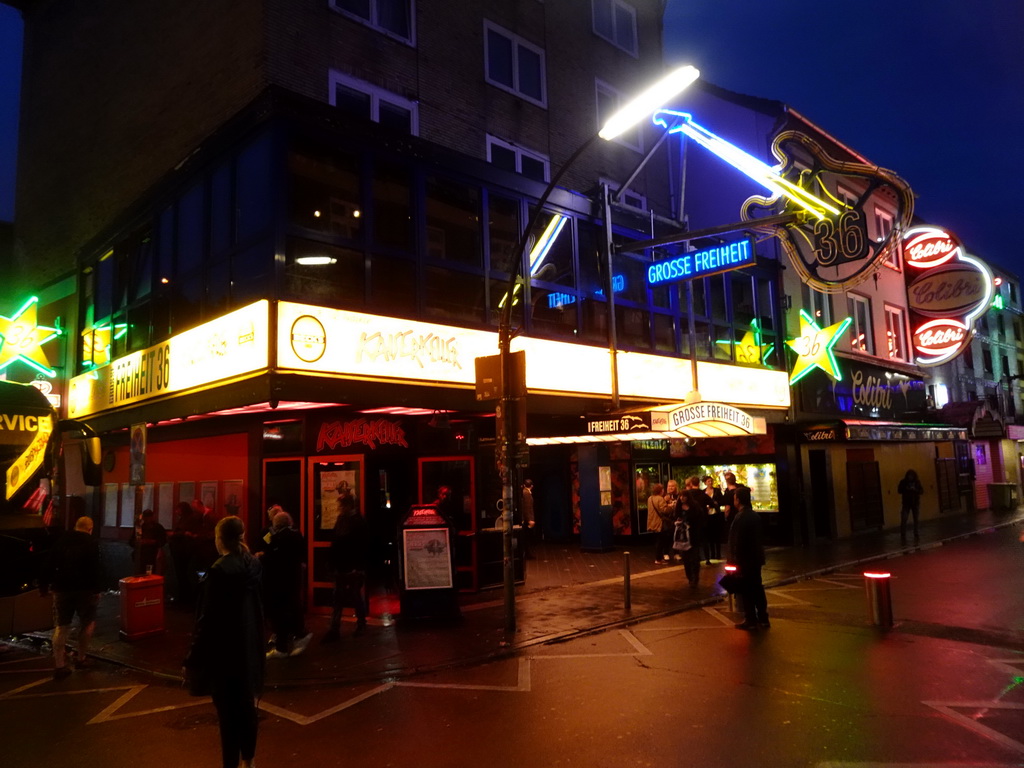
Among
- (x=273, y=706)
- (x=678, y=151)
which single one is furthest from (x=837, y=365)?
(x=273, y=706)


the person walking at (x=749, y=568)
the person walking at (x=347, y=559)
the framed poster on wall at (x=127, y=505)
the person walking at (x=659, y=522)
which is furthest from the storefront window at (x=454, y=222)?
the framed poster on wall at (x=127, y=505)

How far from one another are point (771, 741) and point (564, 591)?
25.2ft

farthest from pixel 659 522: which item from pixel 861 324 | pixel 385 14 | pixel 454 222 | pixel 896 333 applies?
pixel 896 333

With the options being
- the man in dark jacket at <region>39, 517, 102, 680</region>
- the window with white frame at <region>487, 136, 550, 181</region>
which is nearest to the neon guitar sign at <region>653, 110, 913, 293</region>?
the window with white frame at <region>487, 136, 550, 181</region>

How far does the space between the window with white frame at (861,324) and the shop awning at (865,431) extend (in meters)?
3.11

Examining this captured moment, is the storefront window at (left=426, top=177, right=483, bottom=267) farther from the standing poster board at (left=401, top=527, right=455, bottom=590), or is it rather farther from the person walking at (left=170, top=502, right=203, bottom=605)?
the person walking at (left=170, top=502, right=203, bottom=605)

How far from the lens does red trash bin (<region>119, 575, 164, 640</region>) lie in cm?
1045

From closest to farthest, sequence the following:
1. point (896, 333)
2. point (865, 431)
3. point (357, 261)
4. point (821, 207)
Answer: point (357, 261) < point (821, 207) < point (865, 431) < point (896, 333)

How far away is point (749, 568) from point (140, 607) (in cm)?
871

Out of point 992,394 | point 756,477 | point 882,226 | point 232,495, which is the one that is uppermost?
point 882,226

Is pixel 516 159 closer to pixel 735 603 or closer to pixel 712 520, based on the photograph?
pixel 712 520

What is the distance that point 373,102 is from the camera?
15.2m

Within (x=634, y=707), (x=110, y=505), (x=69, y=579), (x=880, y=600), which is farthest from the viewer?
(x=110, y=505)

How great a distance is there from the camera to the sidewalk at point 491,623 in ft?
28.8
